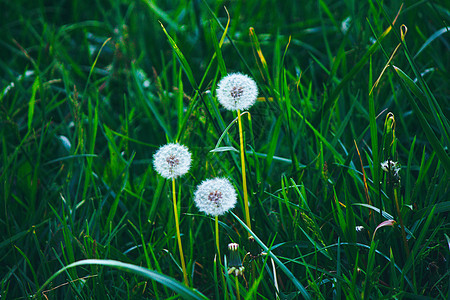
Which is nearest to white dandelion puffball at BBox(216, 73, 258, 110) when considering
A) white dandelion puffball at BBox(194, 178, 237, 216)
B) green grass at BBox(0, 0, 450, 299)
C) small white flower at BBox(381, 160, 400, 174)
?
green grass at BBox(0, 0, 450, 299)

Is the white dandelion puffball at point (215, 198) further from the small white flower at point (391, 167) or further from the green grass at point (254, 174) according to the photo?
the small white flower at point (391, 167)

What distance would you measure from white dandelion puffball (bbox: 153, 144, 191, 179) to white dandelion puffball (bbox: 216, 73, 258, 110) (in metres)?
0.17

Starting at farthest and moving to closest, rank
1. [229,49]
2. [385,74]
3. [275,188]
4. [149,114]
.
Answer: [229,49], [149,114], [385,74], [275,188]

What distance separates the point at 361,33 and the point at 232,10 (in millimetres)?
1035

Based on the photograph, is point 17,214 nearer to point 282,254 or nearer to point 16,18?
point 282,254

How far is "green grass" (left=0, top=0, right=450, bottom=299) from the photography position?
3.53 feet

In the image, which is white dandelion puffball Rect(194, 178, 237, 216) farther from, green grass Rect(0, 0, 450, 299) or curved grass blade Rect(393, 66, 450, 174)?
curved grass blade Rect(393, 66, 450, 174)

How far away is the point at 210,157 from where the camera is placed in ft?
4.69

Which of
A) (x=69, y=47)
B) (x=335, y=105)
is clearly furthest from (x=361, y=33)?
(x=69, y=47)

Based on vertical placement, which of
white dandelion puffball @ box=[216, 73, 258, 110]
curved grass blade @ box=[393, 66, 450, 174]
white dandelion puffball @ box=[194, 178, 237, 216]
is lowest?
white dandelion puffball @ box=[194, 178, 237, 216]

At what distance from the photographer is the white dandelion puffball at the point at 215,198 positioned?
0.98 metres

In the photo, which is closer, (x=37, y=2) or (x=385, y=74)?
(x=385, y=74)

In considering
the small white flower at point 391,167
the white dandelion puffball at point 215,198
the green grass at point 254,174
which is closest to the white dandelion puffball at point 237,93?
the green grass at point 254,174

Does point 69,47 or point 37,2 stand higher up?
point 37,2
